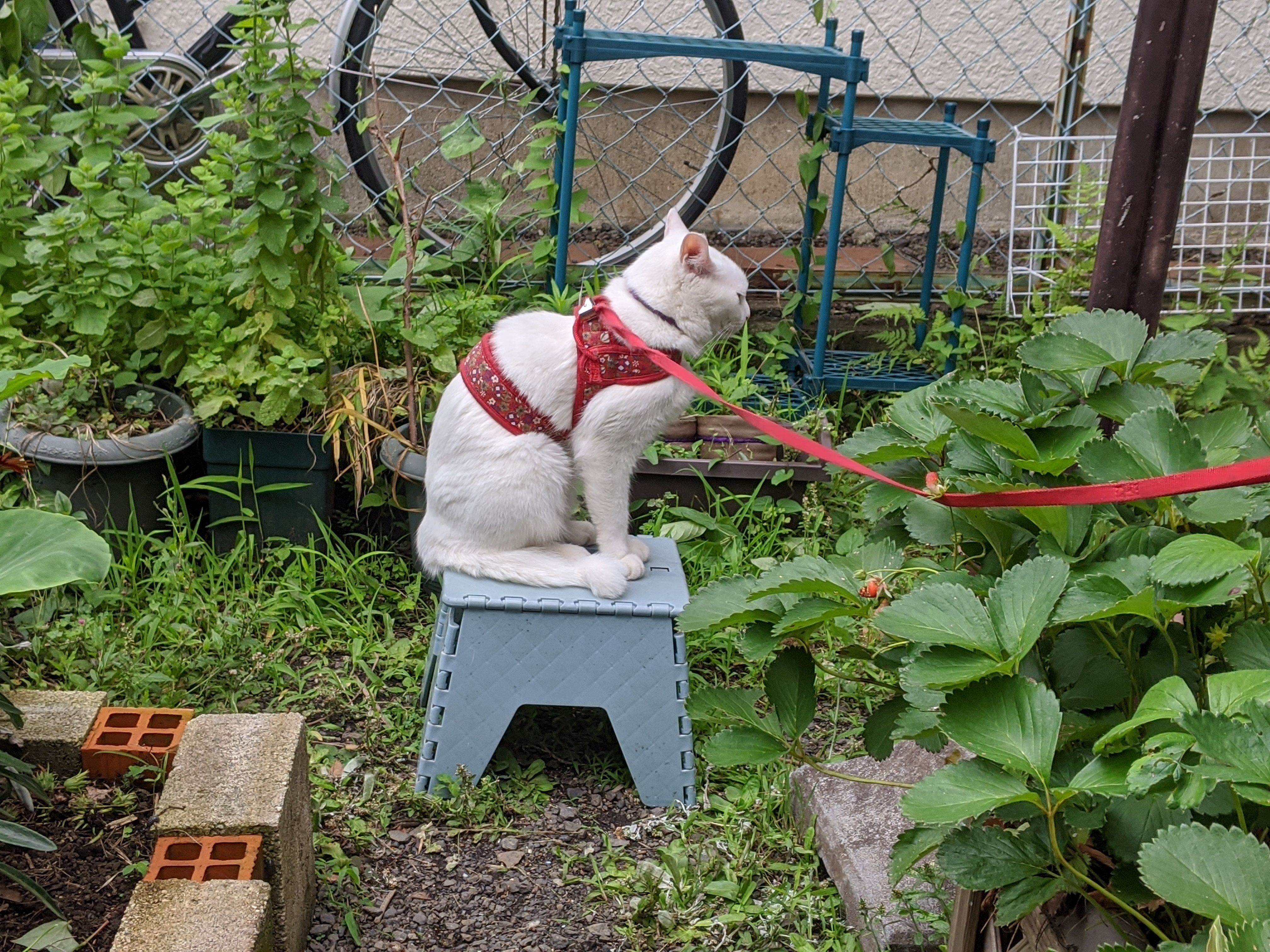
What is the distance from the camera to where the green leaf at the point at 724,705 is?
1.47m

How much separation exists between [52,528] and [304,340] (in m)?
1.70

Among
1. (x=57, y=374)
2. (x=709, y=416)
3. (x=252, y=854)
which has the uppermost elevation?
(x=57, y=374)

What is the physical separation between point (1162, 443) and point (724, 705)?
24.4 inches

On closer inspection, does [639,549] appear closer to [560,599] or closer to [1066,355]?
[560,599]

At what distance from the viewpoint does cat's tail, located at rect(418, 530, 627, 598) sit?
2271 millimetres

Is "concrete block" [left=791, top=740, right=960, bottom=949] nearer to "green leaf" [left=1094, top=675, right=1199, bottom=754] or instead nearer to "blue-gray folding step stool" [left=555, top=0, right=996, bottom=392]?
"green leaf" [left=1094, top=675, right=1199, bottom=754]

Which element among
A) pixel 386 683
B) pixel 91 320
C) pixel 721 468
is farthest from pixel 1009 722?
pixel 91 320

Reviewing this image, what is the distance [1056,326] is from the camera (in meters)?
1.36

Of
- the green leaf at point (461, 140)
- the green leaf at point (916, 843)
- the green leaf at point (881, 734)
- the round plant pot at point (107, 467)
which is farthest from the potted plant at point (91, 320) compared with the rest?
the green leaf at point (916, 843)

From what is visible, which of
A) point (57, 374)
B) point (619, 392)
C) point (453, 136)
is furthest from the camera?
point (453, 136)

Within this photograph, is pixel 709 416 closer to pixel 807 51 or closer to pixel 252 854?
pixel 807 51

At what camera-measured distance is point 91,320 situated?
2.90 metres

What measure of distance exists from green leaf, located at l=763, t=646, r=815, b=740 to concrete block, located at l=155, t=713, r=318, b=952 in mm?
761

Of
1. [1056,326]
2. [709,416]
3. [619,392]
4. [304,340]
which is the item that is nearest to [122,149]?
[304,340]
